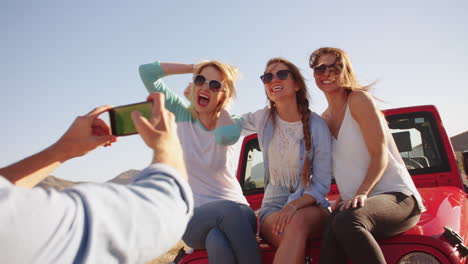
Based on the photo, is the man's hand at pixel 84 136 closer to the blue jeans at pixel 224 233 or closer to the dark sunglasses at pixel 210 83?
the blue jeans at pixel 224 233

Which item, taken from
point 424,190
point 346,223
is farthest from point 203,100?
point 424,190

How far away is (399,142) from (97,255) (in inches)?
135

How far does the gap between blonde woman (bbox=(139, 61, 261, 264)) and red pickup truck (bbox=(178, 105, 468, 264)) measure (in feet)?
0.53

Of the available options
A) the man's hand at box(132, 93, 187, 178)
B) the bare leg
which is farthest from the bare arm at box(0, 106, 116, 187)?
the bare leg

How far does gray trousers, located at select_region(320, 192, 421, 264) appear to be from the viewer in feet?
6.07

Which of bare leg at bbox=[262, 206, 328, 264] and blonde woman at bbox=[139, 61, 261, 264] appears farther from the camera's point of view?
blonde woman at bbox=[139, 61, 261, 264]

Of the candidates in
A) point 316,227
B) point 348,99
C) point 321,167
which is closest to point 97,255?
point 316,227

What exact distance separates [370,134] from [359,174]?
267 millimetres

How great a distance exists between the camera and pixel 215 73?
2783mm

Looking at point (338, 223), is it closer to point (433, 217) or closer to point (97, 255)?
point (433, 217)

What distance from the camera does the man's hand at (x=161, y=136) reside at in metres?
0.82

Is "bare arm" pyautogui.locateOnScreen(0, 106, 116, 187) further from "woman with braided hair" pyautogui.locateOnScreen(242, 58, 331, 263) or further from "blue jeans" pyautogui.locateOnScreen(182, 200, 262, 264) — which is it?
"woman with braided hair" pyautogui.locateOnScreen(242, 58, 331, 263)

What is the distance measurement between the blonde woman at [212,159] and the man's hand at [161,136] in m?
1.32

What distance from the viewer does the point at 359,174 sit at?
243 cm
